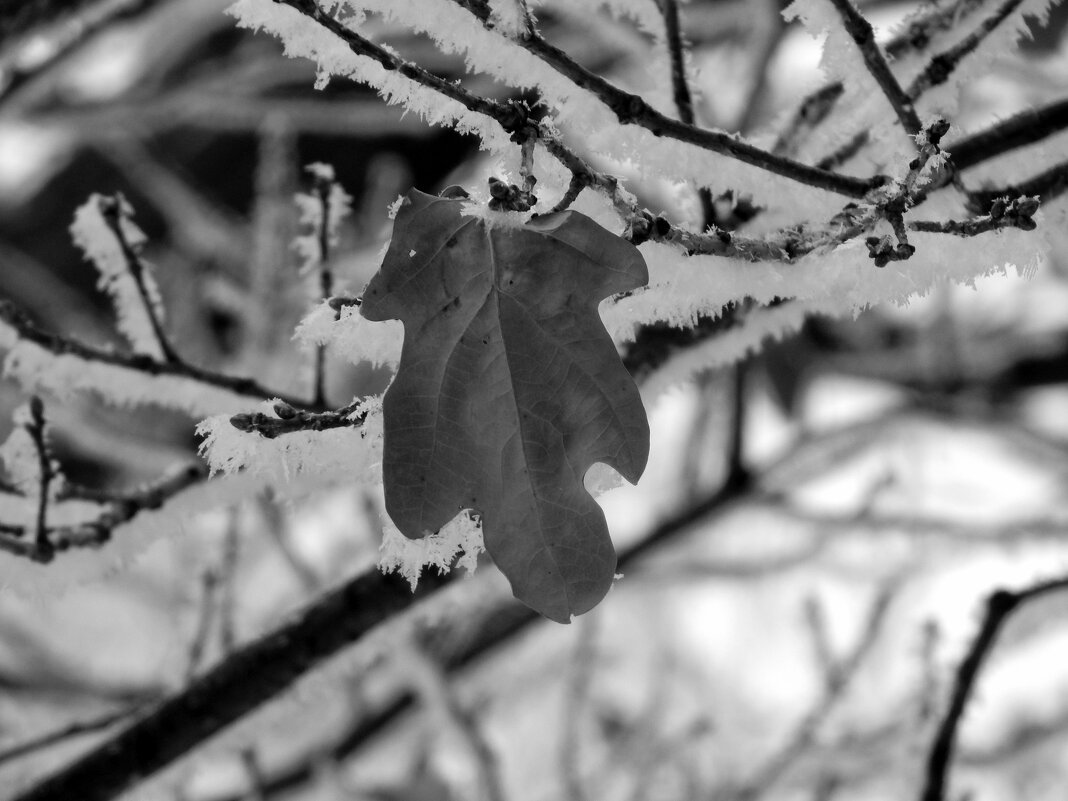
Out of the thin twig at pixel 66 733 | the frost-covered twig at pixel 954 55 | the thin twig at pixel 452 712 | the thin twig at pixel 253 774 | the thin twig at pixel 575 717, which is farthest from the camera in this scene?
the thin twig at pixel 575 717

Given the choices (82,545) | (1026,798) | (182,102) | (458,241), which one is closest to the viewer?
(458,241)

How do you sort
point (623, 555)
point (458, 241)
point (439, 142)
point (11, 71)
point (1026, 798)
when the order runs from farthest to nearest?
point (439, 142), point (1026, 798), point (623, 555), point (11, 71), point (458, 241)

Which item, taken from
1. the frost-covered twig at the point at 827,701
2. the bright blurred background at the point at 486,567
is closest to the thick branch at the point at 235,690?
the bright blurred background at the point at 486,567

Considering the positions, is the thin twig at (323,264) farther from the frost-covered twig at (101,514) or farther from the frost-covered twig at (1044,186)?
A: the frost-covered twig at (1044,186)

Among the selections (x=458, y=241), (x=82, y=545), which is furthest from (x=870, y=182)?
(x=82, y=545)

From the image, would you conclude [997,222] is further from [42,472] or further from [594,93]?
[42,472]

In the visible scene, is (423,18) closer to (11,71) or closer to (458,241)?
(458,241)
